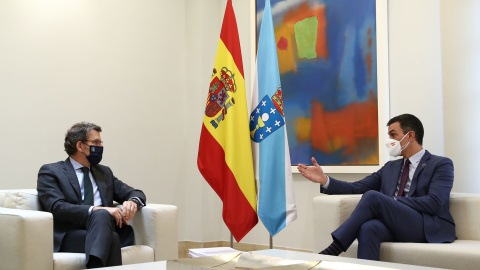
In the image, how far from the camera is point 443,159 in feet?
12.1

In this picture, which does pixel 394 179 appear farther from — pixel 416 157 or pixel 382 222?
pixel 382 222

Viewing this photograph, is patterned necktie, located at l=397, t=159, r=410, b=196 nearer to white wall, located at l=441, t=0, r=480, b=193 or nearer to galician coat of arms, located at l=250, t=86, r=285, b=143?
white wall, located at l=441, t=0, r=480, b=193

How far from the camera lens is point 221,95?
4137 mm

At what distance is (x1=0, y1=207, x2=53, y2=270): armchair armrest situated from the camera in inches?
112

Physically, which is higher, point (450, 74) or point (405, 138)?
point (450, 74)

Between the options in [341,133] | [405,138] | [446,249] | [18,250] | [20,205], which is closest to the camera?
[18,250]

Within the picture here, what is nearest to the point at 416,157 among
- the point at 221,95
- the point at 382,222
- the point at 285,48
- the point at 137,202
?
the point at 382,222

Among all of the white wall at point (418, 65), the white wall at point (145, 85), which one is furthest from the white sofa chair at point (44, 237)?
the white wall at point (418, 65)

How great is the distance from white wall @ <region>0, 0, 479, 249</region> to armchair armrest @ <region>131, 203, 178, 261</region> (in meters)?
1.41

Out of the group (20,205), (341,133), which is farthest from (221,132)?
(20,205)

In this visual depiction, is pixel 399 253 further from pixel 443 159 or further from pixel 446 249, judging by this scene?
pixel 443 159

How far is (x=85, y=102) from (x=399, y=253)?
9.92ft

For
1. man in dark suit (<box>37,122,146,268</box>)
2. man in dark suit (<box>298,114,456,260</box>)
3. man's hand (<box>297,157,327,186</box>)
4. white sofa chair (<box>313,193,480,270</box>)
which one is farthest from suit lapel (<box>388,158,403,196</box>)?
man in dark suit (<box>37,122,146,268</box>)

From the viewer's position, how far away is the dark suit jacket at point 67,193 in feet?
11.1
